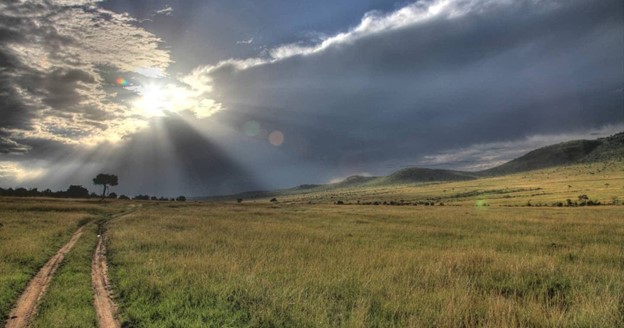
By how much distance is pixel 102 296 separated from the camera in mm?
11773

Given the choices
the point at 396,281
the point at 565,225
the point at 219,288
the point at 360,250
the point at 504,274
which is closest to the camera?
the point at 219,288

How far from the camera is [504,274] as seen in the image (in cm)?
→ 1321

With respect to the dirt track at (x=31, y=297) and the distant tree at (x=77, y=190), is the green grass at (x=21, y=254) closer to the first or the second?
the dirt track at (x=31, y=297)

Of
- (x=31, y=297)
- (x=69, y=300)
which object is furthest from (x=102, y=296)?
(x=31, y=297)

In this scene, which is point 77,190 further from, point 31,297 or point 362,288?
point 362,288

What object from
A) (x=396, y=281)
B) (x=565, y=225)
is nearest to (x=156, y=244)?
(x=396, y=281)

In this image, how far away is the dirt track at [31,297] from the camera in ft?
32.1

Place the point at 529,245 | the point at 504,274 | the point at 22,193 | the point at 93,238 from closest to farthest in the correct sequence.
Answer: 1. the point at 504,274
2. the point at 529,245
3. the point at 93,238
4. the point at 22,193

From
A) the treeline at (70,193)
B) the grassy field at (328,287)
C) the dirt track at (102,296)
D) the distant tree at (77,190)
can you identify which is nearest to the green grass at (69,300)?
the grassy field at (328,287)

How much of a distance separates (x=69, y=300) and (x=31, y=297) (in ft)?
6.39

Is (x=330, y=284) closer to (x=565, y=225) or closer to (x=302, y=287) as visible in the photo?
(x=302, y=287)

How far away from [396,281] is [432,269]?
6.33 feet

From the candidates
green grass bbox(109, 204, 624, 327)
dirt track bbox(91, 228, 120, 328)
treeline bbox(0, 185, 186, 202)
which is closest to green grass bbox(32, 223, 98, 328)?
dirt track bbox(91, 228, 120, 328)

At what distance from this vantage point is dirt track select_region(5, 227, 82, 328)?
980 cm
